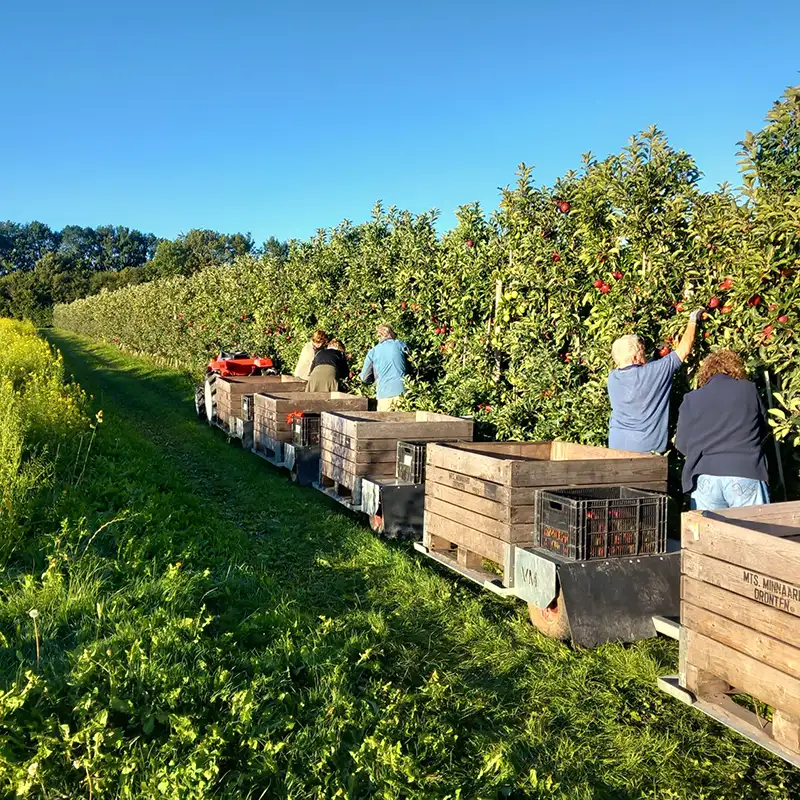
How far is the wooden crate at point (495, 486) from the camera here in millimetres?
5105

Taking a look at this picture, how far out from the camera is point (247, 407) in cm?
1224

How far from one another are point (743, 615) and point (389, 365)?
6937mm

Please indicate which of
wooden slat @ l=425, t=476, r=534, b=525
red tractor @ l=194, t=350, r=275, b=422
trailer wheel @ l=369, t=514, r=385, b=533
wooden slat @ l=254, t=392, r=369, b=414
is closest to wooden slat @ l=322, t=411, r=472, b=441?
trailer wheel @ l=369, t=514, r=385, b=533

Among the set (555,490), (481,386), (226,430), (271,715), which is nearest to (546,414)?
(481,386)

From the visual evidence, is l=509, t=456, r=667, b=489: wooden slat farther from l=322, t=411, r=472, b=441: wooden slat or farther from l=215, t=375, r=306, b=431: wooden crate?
l=215, t=375, r=306, b=431: wooden crate

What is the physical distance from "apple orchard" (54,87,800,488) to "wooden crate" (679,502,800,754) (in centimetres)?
152

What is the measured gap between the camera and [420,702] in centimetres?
374

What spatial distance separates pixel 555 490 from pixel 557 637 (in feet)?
3.28

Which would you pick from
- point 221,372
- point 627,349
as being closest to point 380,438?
point 627,349

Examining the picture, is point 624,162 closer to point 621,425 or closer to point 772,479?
point 621,425

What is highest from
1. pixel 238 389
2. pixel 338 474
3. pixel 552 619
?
pixel 238 389

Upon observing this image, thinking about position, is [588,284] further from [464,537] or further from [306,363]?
[306,363]

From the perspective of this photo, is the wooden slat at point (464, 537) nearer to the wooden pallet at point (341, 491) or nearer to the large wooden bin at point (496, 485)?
the large wooden bin at point (496, 485)

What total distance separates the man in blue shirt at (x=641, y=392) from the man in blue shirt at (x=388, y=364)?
4193 millimetres
